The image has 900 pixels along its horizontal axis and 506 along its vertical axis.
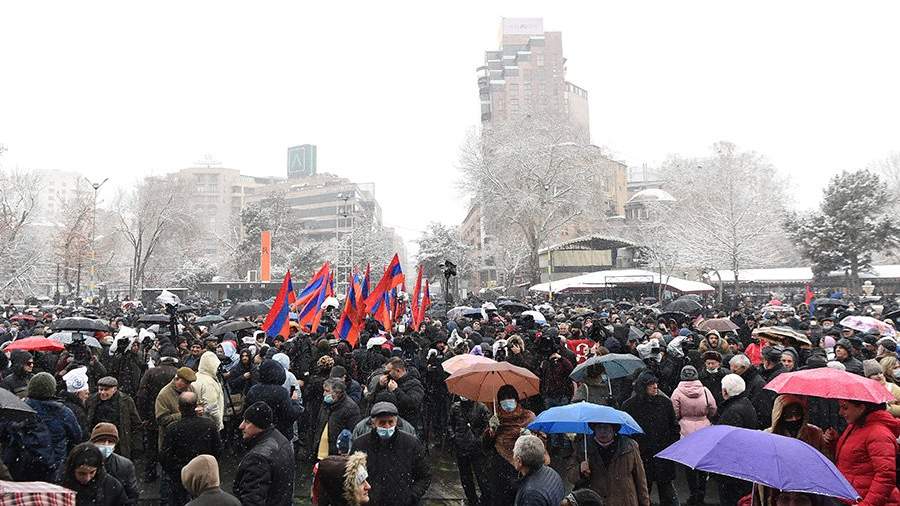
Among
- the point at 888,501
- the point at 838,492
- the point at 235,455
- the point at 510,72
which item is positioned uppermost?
the point at 510,72

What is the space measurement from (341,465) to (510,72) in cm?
10198

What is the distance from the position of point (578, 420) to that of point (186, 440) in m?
3.23

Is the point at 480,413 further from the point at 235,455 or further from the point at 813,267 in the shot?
the point at 813,267

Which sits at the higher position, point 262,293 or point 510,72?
point 510,72

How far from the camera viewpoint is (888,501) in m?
4.14

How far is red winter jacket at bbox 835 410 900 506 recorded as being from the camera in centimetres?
415

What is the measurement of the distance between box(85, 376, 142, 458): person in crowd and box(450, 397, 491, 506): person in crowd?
11.5ft

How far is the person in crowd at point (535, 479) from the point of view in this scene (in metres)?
4.11

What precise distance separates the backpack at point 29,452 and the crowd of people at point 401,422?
11 mm

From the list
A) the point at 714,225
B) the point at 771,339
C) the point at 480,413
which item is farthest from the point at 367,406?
the point at 714,225

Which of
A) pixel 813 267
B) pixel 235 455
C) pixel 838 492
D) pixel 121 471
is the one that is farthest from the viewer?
pixel 813 267

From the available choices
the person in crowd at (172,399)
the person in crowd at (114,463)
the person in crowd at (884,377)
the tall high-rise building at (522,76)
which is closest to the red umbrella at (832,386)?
the person in crowd at (884,377)

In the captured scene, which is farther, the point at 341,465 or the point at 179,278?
the point at 179,278

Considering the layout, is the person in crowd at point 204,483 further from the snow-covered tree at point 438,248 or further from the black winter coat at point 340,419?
the snow-covered tree at point 438,248
